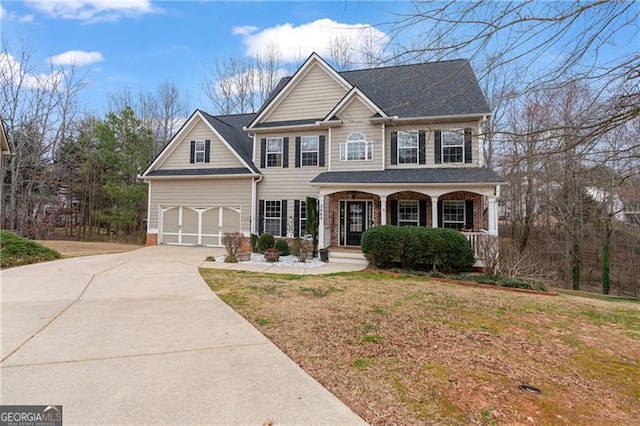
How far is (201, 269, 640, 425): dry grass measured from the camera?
2.79 meters

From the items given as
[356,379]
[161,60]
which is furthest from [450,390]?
[161,60]

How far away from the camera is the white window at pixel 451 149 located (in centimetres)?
1260

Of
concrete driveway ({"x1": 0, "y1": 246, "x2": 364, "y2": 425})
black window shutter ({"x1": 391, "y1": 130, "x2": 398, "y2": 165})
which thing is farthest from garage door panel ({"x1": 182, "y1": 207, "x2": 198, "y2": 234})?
black window shutter ({"x1": 391, "y1": 130, "x2": 398, "y2": 165})

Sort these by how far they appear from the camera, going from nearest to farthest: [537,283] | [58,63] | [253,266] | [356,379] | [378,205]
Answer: [356,379] < [537,283] < [253,266] < [378,205] < [58,63]

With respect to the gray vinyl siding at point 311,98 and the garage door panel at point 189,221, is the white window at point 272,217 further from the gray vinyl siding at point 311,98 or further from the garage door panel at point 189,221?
the gray vinyl siding at point 311,98

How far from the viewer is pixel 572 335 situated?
16.1ft

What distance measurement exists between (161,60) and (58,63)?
11500mm

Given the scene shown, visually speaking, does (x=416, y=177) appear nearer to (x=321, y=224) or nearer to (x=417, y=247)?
(x=417, y=247)

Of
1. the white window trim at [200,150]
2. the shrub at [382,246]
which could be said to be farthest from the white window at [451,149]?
the white window trim at [200,150]

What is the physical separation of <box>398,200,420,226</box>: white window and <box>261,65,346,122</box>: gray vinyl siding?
17.9 ft

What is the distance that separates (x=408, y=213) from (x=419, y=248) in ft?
10.9

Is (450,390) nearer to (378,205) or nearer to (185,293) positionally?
(185,293)

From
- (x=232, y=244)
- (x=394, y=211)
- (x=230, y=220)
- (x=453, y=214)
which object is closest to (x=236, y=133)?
(x=230, y=220)

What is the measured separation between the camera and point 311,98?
14.7m
